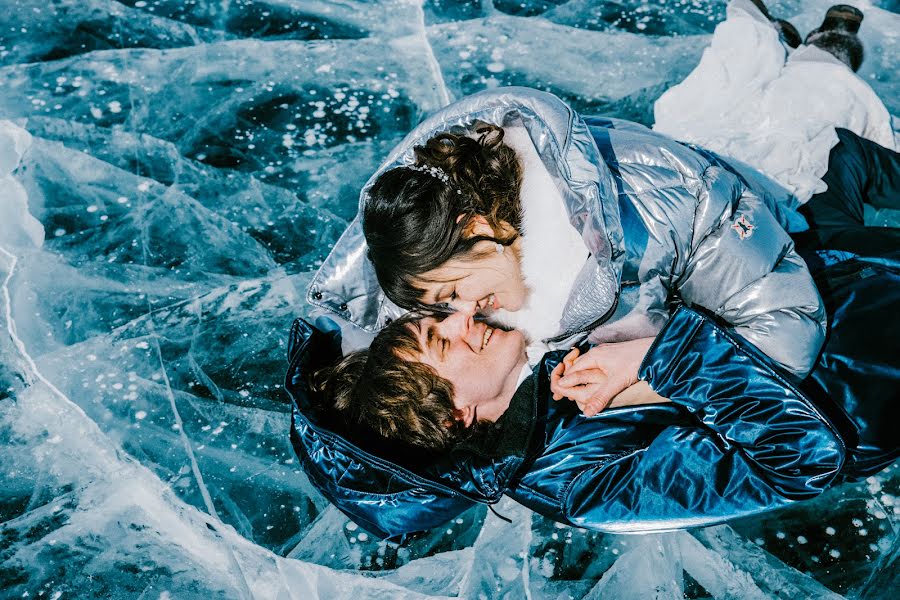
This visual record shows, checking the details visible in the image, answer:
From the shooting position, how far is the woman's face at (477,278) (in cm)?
162

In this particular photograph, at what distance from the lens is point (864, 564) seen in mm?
1872

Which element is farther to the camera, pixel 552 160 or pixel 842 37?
pixel 842 37

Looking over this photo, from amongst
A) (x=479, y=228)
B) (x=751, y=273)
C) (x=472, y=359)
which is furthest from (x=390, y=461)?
(x=751, y=273)

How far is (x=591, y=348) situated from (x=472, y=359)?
38cm

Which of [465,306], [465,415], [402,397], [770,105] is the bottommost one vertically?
[465,415]

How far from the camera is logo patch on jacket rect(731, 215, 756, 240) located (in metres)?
1.70

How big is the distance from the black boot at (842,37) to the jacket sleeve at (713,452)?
1.55 meters

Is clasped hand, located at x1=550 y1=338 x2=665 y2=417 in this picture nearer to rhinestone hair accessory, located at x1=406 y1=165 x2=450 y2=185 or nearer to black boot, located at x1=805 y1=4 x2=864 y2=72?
rhinestone hair accessory, located at x1=406 y1=165 x2=450 y2=185

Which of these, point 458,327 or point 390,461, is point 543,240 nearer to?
point 458,327

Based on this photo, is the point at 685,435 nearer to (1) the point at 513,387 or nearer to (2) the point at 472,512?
(1) the point at 513,387

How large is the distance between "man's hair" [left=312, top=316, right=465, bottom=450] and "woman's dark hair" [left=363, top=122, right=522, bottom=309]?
116mm

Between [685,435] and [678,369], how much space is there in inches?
8.1

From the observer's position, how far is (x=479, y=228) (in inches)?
65.7

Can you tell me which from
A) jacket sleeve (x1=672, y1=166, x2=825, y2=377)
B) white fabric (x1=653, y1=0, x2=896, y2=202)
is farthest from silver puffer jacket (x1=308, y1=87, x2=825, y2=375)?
white fabric (x1=653, y1=0, x2=896, y2=202)
